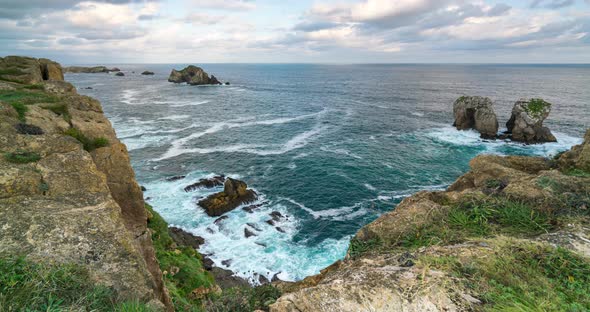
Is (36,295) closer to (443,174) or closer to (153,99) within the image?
(443,174)

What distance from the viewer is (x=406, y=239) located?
928cm

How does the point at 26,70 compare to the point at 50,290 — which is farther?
the point at 26,70

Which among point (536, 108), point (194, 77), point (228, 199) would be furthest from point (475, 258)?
point (194, 77)

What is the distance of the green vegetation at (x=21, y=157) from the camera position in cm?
971

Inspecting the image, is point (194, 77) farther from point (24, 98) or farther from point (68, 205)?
point (68, 205)

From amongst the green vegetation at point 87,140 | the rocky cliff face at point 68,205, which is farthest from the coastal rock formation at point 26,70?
the green vegetation at point 87,140

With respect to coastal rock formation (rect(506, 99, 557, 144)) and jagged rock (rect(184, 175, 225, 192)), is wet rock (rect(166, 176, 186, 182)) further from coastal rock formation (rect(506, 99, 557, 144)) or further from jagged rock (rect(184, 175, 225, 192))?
coastal rock formation (rect(506, 99, 557, 144))

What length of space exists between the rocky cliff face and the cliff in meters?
4.23

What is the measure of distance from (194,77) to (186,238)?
13574cm

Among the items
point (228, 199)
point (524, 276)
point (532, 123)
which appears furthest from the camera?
point (532, 123)

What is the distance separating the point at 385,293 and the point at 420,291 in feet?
2.33

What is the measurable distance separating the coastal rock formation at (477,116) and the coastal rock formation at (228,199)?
4864 cm

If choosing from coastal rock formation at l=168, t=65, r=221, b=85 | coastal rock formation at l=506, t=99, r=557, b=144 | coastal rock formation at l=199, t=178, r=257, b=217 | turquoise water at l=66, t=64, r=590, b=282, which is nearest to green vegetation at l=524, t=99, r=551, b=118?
coastal rock formation at l=506, t=99, r=557, b=144

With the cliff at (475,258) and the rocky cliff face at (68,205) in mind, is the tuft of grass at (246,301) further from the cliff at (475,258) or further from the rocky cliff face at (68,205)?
the rocky cliff face at (68,205)
